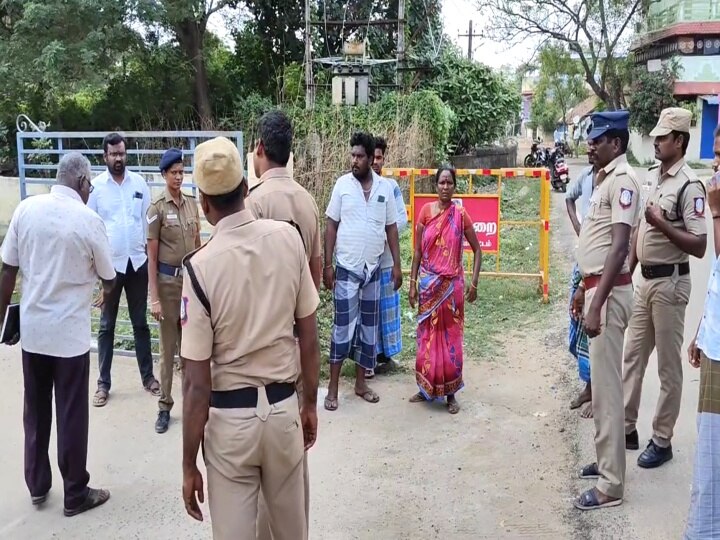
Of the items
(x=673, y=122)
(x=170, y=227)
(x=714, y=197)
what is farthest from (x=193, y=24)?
(x=714, y=197)

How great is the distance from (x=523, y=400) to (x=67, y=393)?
3.21 meters

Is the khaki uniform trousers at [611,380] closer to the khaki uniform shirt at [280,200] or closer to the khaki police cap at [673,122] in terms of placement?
the khaki police cap at [673,122]

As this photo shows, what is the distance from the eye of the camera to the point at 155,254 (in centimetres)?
489

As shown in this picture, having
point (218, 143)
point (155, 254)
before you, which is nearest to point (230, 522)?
point (218, 143)

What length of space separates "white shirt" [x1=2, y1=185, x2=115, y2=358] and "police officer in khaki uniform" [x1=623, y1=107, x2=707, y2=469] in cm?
302

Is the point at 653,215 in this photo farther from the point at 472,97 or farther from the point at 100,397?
the point at 472,97

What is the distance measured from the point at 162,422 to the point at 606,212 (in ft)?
10.5

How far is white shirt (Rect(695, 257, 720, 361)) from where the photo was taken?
2.64m

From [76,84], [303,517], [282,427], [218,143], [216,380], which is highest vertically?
[76,84]

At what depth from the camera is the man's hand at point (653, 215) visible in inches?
150

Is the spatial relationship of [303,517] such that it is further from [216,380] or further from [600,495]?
[600,495]

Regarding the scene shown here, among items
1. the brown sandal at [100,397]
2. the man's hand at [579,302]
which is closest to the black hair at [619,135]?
the man's hand at [579,302]

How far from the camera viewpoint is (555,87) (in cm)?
5584

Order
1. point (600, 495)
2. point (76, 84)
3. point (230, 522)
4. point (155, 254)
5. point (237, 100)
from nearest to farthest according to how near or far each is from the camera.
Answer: point (230, 522), point (600, 495), point (155, 254), point (76, 84), point (237, 100)
